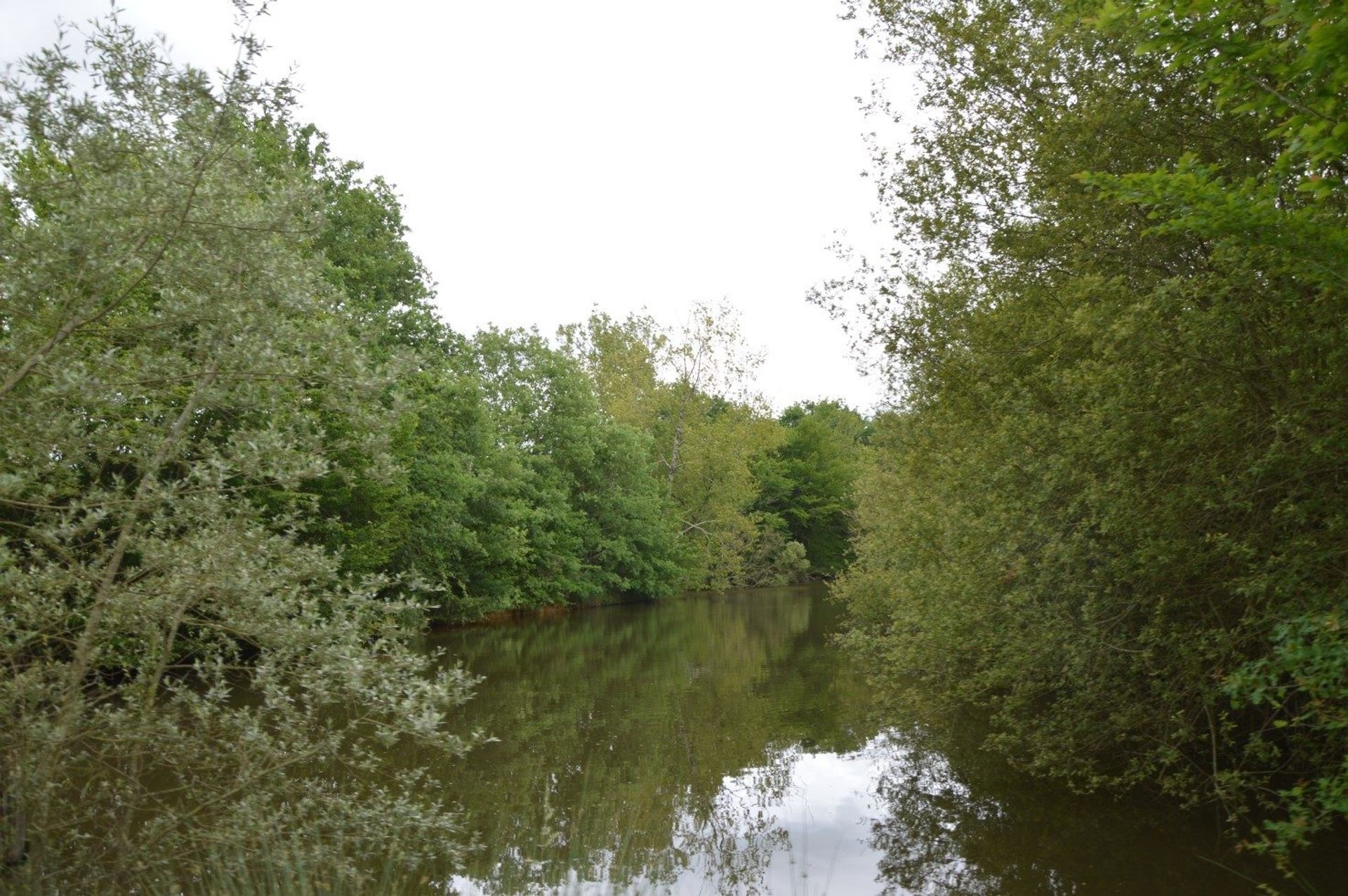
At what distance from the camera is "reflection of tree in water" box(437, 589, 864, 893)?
8.70 meters

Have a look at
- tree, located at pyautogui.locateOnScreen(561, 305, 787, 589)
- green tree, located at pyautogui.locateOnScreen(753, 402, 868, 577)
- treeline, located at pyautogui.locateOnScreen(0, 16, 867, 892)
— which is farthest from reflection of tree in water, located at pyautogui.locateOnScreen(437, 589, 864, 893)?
green tree, located at pyautogui.locateOnScreen(753, 402, 868, 577)

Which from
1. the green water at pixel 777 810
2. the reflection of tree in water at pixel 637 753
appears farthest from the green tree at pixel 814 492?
the green water at pixel 777 810

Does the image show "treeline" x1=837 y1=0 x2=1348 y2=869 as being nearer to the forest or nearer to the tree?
the forest

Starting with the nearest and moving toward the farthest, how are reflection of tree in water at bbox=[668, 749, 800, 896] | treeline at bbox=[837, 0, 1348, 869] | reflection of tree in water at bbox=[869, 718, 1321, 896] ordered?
treeline at bbox=[837, 0, 1348, 869], reflection of tree in water at bbox=[869, 718, 1321, 896], reflection of tree in water at bbox=[668, 749, 800, 896]

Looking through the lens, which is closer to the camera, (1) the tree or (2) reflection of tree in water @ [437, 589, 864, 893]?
(2) reflection of tree in water @ [437, 589, 864, 893]

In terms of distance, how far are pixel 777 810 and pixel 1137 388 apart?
5784mm

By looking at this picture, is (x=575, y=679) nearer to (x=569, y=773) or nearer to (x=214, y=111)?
(x=569, y=773)

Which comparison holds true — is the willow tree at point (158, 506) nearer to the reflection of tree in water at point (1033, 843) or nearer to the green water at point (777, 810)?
the green water at point (777, 810)

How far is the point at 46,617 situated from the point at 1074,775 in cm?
994

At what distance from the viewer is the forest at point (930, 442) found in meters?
5.50

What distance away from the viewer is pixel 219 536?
5602mm

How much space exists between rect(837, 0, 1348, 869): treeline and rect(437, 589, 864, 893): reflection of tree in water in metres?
2.68

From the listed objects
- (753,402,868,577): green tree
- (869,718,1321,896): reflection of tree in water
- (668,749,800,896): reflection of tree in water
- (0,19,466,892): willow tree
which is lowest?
(668,749,800,896): reflection of tree in water

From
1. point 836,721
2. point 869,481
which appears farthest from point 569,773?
point 869,481
